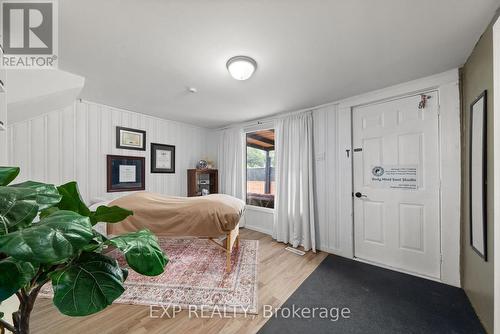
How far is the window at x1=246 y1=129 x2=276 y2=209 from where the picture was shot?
3.88m

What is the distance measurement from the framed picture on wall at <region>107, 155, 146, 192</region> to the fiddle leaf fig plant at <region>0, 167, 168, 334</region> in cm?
297

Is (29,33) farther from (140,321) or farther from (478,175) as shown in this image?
(478,175)

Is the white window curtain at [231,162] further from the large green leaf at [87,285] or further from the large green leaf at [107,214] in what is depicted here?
the large green leaf at [87,285]

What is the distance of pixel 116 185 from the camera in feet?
10.2

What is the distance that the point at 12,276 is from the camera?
35 cm

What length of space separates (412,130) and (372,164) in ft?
1.87

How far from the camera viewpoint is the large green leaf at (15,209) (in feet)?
1.29

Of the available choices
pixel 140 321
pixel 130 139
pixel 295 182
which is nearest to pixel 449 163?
pixel 295 182

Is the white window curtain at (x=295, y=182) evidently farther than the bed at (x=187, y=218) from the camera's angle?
Yes

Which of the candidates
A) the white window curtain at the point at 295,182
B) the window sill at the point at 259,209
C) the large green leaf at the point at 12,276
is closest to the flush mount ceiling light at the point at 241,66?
the white window curtain at the point at 295,182

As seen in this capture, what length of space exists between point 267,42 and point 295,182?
7.02 feet

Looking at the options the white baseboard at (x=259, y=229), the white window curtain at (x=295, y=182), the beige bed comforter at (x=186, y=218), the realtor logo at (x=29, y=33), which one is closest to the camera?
the realtor logo at (x=29, y=33)

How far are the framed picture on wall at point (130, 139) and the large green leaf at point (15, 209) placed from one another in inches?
126

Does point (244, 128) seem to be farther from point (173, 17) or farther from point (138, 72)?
point (173, 17)
